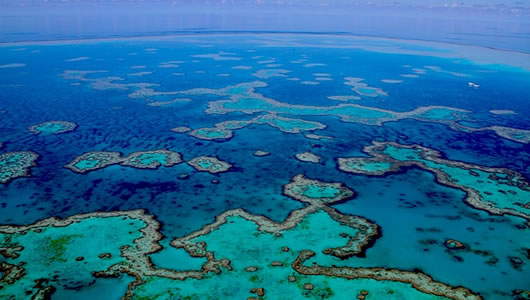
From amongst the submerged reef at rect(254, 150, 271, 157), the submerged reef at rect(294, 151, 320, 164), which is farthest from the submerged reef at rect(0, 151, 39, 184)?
the submerged reef at rect(294, 151, 320, 164)

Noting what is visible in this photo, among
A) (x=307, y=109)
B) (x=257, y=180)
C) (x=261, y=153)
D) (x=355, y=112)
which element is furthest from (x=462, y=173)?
(x=307, y=109)

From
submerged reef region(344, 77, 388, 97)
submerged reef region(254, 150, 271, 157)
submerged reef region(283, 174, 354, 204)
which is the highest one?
submerged reef region(344, 77, 388, 97)

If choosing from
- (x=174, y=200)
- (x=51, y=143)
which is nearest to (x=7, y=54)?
(x=51, y=143)

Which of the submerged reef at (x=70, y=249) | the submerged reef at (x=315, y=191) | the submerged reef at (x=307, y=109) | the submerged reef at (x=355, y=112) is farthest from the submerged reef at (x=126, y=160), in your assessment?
the submerged reef at (x=355, y=112)

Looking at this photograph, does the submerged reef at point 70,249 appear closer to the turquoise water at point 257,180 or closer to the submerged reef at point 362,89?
the turquoise water at point 257,180

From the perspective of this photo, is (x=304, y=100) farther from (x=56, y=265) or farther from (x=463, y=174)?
(x=56, y=265)

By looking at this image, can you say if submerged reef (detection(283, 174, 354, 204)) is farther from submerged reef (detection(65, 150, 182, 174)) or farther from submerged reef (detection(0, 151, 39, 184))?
submerged reef (detection(0, 151, 39, 184))

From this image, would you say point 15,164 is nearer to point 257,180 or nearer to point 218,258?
point 257,180
